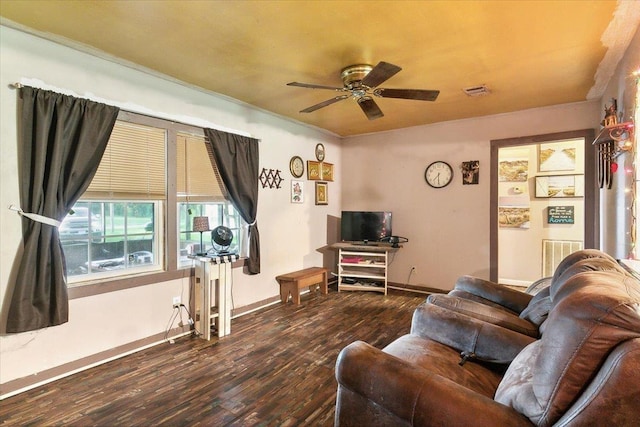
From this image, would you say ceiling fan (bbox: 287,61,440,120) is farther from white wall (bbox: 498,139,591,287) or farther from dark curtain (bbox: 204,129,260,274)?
white wall (bbox: 498,139,591,287)

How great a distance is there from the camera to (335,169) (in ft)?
18.3

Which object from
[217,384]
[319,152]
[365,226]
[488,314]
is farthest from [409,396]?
[319,152]

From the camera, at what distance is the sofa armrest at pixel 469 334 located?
1.71 m

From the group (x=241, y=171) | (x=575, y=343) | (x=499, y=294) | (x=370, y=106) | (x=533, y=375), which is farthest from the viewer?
(x=241, y=171)

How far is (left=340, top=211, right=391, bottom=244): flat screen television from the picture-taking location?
4965 millimetres

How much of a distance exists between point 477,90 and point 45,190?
13.4ft

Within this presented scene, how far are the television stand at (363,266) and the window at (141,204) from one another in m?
2.19

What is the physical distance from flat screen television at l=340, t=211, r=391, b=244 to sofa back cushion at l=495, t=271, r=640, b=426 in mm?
3827

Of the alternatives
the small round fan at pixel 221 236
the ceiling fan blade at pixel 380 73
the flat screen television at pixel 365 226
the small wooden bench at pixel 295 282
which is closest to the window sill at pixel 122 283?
A: the small round fan at pixel 221 236

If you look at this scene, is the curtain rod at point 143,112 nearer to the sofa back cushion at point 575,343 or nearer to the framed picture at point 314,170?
the framed picture at point 314,170

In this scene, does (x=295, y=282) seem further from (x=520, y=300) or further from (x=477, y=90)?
(x=477, y=90)

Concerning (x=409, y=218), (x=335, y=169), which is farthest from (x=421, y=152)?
(x=335, y=169)

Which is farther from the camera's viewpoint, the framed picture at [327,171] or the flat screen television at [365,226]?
the framed picture at [327,171]

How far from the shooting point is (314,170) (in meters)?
5.02
